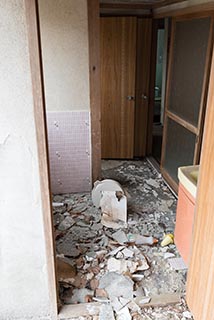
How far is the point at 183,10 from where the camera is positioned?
300 centimetres

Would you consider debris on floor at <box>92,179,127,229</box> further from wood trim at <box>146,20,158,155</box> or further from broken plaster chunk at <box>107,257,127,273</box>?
wood trim at <box>146,20,158,155</box>

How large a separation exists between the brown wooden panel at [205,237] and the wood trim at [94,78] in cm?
166

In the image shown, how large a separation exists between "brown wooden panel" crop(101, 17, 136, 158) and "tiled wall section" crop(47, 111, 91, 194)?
1.05 meters

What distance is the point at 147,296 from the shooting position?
212cm

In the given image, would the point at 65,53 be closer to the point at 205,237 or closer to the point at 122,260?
the point at 122,260

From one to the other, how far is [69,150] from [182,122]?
125 centimetres

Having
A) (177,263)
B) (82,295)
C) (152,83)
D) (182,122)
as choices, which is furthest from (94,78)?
(82,295)

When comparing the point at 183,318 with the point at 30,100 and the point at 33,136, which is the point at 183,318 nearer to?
the point at 33,136

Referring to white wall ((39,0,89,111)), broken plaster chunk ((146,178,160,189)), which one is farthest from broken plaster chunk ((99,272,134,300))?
white wall ((39,0,89,111))

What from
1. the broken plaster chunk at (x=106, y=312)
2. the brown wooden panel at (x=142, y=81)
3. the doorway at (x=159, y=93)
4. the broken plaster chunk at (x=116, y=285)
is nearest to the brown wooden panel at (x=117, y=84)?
the brown wooden panel at (x=142, y=81)

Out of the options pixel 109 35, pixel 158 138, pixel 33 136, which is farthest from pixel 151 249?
pixel 158 138

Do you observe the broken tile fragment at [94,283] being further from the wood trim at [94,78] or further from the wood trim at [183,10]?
the wood trim at [183,10]

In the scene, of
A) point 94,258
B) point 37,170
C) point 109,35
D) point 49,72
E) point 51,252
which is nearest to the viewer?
point 37,170

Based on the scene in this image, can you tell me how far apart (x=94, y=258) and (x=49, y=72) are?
1841mm
